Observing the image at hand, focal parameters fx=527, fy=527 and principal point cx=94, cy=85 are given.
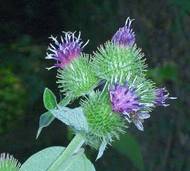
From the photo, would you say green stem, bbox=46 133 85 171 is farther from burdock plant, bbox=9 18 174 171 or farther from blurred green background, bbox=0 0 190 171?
blurred green background, bbox=0 0 190 171

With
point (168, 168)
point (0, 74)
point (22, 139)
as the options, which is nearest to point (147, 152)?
point (168, 168)

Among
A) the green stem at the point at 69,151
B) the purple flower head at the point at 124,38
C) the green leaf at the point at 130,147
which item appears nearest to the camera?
the green stem at the point at 69,151

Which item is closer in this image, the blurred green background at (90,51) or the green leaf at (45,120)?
the green leaf at (45,120)

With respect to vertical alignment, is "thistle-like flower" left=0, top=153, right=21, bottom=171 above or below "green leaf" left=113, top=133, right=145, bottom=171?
above

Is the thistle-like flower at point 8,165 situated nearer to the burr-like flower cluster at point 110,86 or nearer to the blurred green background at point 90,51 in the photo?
the burr-like flower cluster at point 110,86

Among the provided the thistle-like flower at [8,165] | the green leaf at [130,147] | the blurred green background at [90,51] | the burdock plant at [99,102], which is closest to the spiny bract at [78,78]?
→ the burdock plant at [99,102]

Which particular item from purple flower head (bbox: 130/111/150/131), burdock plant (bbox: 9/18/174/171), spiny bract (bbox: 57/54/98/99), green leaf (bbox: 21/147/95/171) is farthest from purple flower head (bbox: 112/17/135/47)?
green leaf (bbox: 21/147/95/171)

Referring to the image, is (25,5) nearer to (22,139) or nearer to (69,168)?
(22,139)
